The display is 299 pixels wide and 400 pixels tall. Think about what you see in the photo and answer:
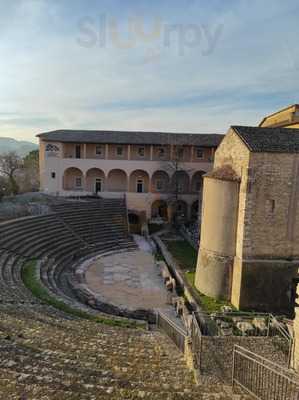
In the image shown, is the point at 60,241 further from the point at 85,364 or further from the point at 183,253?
the point at 85,364

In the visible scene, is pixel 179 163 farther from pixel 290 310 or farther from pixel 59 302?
pixel 59 302

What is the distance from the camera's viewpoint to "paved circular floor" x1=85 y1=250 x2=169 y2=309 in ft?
56.3

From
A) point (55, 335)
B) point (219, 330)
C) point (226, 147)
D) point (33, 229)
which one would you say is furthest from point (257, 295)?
point (33, 229)

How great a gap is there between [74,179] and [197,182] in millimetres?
14160

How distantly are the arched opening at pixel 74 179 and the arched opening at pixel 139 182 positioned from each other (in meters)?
5.70

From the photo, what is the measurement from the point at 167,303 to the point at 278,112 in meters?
22.5

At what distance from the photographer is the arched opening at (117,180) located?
37188 millimetres

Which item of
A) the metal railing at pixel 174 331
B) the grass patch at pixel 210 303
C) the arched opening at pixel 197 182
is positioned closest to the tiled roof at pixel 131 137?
the arched opening at pixel 197 182

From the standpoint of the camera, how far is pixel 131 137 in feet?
119

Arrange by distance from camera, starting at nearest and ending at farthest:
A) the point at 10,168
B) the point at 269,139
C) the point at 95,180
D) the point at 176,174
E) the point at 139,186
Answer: the point at 269,139 < the point at 176,174 < the point at 95,180 < the point at 139,186 < the point at 10,168

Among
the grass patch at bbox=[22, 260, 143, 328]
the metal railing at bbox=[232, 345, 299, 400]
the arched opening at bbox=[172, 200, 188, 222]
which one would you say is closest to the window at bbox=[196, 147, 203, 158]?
the arched opening at bbox=[172, 200, 188, 222]

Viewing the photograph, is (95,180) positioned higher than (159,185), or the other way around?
(95,180)

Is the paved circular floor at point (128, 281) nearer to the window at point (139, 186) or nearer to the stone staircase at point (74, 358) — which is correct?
the stone staircase at point (74, 358)

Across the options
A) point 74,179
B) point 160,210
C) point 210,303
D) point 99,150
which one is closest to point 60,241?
point 210,303
